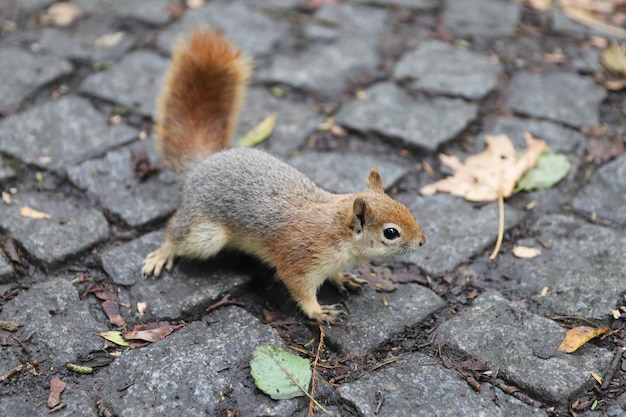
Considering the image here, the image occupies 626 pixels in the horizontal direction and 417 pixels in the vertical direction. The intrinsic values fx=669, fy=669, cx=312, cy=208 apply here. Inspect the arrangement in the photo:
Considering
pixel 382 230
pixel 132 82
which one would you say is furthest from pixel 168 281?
pixel 132 82

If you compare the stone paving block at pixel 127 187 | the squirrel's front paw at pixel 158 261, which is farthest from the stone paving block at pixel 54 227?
the squirrel's front paw at pixel 158 261

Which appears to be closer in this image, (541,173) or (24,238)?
(24,238)

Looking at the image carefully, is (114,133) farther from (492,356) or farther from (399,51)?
(492,356)

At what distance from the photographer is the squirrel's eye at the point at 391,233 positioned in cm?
273

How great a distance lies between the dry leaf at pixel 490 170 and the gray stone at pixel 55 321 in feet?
5.99

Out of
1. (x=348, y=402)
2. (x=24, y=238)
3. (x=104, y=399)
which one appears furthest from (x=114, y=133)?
(x=348, y=402)

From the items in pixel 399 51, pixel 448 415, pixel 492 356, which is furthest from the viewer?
pixel 399 51

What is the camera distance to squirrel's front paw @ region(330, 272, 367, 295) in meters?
2.98

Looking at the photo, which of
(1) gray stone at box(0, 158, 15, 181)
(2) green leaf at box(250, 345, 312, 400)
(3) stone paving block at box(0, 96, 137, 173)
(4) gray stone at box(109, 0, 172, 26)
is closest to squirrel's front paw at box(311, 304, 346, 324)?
A: (2) green leaf at box(250, 345, 312, 400)

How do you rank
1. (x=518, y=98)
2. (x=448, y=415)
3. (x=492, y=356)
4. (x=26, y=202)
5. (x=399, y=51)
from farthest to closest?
(x=399, y=51) → (x=518, y=98) → (x=26, y=202) → (x=492, y=356) → (x=448, y=415)

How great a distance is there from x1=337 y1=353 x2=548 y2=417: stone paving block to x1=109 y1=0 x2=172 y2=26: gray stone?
3.37 meters

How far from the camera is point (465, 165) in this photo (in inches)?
147

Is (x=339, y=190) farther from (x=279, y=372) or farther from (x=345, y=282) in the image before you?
(x=279, y=372)

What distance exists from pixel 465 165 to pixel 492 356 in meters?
1.43
